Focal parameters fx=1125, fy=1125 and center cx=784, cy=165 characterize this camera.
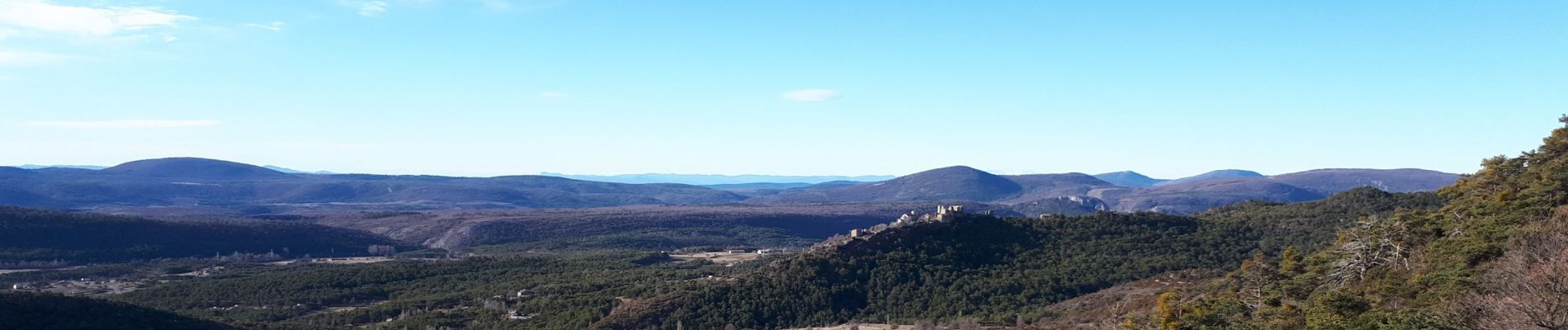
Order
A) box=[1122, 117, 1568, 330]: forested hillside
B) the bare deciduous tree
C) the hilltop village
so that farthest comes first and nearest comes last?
the hilltop village → the bare deciduous tree → box=[1122, 117, 1568, 330]: forested hillside

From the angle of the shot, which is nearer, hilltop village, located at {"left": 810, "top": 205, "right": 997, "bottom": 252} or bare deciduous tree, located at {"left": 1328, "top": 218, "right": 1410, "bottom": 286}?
bare deciduous tree, located at {"left": 1328, "top": 218, "right": 1410, "bottom": 286}

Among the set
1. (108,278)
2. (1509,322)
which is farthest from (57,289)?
(1509,322)

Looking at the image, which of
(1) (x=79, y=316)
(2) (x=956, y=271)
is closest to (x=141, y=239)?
(1) (x=79, y=316)

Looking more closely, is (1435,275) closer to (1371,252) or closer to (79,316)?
(1371,252)

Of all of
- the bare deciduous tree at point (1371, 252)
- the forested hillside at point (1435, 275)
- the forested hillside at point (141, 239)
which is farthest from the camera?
the forested hillside at point (141, 239)

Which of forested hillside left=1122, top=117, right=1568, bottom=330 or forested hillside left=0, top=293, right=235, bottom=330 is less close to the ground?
forested hillside left=1122, top=117, right=1568, bottom=330

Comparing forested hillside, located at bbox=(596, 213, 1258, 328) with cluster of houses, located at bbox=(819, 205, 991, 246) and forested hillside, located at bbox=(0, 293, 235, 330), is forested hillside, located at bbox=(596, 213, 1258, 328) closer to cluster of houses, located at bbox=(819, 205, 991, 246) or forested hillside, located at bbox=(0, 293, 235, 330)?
cluster of houses, located at bbox=(819, 205, 991, 246)

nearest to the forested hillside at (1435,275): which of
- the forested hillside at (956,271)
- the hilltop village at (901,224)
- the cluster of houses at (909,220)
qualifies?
the forested hillside at (956,271)

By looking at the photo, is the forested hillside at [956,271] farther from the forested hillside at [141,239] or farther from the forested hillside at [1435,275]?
the forested hillside at [141,239]

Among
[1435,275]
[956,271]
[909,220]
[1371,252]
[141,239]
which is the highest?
[909,220]

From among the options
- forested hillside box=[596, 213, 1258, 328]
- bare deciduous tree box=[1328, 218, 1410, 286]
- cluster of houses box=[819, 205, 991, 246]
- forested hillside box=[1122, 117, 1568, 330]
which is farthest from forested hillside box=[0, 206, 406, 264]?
bare deciduous tree box=[1328, 218, 1410, 286]
